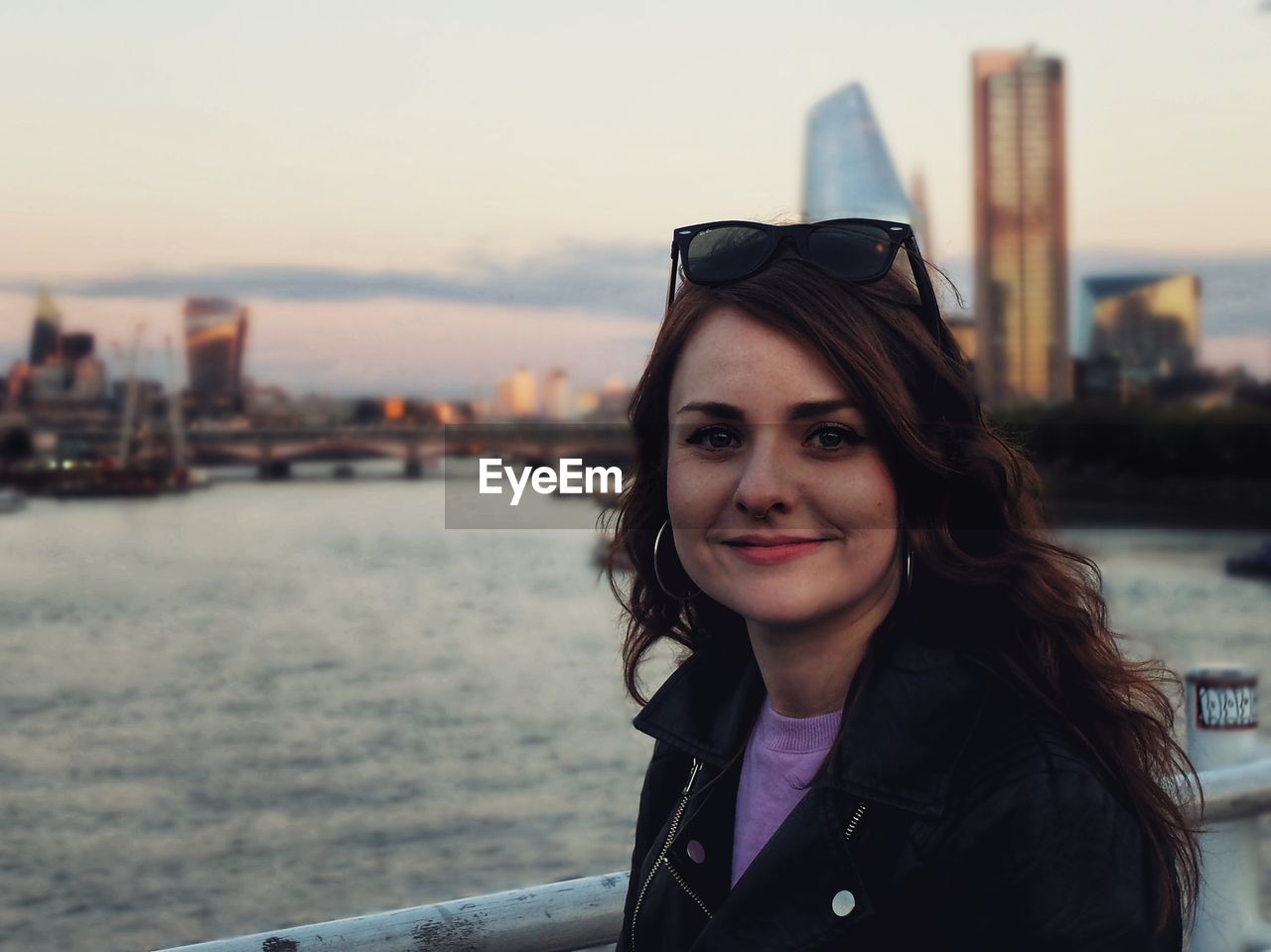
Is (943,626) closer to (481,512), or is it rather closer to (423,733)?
(481,512)

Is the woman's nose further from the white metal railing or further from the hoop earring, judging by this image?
the white metal railing

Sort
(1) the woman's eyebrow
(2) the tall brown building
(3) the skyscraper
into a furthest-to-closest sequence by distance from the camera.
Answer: (2) the tall brown building → (3) the skyscraper → (1) the woman's eyebrow

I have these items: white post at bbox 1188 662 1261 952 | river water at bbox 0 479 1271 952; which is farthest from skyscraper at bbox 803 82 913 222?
white post at bbox 1188 662 1261 952

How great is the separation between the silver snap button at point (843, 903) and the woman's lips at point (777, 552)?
0.91ft

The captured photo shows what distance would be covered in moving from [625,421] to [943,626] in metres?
0.41

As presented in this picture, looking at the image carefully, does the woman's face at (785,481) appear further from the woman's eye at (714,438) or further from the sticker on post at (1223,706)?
the sticker on post at (1223,706)

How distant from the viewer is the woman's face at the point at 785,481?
53.9 inches

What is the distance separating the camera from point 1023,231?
95812mm

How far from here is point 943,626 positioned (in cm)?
141

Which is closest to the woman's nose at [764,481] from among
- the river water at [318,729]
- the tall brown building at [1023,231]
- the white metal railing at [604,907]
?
the white metal railing at [604,907]

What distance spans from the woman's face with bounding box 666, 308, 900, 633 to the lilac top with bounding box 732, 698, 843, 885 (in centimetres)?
11

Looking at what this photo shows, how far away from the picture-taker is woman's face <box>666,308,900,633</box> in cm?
137

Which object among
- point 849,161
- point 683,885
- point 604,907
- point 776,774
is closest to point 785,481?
point 776,774

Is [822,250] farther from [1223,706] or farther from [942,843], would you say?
[1223,706]
